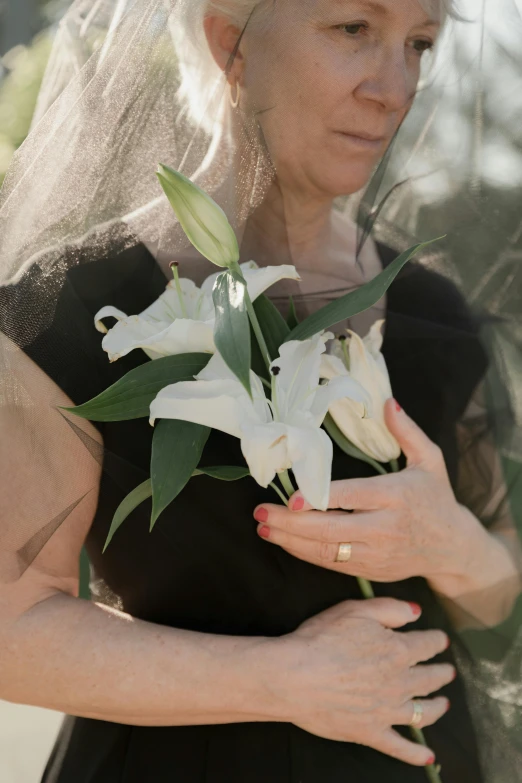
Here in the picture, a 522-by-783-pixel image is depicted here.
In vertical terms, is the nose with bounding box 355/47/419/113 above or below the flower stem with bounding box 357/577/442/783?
above

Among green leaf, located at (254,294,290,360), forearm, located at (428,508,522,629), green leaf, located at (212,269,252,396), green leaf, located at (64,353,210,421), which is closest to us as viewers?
green leaf, located at (212,269,252,396)

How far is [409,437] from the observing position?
1.14 metres

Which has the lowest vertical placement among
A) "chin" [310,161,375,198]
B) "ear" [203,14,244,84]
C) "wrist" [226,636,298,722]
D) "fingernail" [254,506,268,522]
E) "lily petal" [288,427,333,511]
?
"wrist" [226,636,298,722]

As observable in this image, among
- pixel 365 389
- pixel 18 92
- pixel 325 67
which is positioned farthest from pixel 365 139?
pixel 18 92

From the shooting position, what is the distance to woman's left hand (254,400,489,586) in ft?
3.59

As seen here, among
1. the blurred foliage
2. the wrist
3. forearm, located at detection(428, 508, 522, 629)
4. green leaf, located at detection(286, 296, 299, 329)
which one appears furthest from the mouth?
the wrist

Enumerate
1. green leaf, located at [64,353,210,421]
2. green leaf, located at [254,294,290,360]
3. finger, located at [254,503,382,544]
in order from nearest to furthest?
green leaf, located at [64,353,210,421]
green leaf, located at [254,294,290,360]
finger, located at [254,503,382,544]

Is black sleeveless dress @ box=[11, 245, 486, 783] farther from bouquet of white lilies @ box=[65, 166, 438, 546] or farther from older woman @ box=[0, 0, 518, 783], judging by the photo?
bouquet of white lilies @ box=[65, 166, 438, 546]

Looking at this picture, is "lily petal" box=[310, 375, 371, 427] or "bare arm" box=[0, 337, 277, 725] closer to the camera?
"lily petal" box=[310, 375, 371, 427]

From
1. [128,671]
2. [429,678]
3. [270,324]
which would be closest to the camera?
[270,324]

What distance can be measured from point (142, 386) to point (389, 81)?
52 centimetres

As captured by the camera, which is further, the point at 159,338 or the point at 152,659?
the point at 152,659

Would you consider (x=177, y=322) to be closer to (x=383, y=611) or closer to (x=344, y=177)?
(x=344, y=177)

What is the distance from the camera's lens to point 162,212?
1.09 meters
